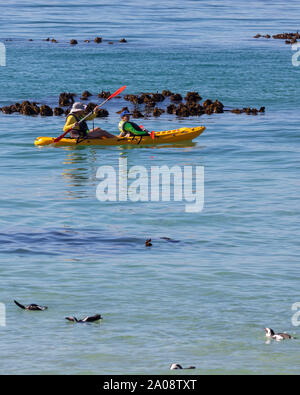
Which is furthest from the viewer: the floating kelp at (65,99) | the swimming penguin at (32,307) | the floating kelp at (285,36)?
the floating kelp at (285,36)

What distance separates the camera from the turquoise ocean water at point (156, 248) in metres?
13.3

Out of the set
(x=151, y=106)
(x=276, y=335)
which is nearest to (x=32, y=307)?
(x=276, y=335)

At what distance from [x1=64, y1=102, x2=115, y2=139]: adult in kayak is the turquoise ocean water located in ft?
2.35

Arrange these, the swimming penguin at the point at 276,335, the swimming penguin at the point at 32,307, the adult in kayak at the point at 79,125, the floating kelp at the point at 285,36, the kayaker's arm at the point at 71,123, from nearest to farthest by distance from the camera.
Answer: the swimming penguin at the point at 276,335
the swimming penguin at the point at 32,307
the adult in kayak at the point at 79,125
the kayaker's arm at the point at 71,123
the floating kelp at the point at 285,36

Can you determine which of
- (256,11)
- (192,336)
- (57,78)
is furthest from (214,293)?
(256,11)

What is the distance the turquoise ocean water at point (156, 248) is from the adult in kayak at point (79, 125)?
28.3 inches

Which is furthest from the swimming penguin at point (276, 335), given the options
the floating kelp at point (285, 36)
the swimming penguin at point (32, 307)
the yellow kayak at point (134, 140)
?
the floating kelp at point (285, 36)

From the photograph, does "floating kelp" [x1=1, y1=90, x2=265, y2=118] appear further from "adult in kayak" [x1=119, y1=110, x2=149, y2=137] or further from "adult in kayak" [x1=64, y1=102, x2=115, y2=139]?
"adult in kayak" [x1=119, y1=110, x2=149, y2=137]

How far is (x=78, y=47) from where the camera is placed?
64500mm

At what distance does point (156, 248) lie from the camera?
1891 centimetres

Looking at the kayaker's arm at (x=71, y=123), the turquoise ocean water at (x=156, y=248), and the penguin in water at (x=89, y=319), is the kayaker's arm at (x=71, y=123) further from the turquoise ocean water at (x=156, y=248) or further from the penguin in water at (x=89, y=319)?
the penguin in water at (x=89, y=319)

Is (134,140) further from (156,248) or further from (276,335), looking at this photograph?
(276,335)

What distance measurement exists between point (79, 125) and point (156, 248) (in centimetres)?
1423

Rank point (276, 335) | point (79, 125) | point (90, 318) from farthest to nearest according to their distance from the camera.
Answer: point (79, 125), point (90, 318), point (276, 335)
